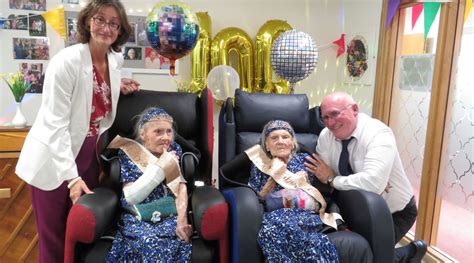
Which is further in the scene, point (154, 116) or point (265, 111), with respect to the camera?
point (265, 111)

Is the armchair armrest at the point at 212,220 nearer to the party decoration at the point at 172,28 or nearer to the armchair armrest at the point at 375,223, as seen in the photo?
the armchair armrest at the point at 375,223

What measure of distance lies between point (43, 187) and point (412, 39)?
2667 mm

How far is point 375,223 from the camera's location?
1.67 metres

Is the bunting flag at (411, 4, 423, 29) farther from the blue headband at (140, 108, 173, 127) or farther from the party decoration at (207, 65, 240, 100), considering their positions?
the blue headband at (140, 108, 173, 127)

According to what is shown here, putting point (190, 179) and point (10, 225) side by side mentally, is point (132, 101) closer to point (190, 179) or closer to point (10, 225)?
point (190, 179)

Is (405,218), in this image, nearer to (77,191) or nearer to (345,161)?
(345,161)

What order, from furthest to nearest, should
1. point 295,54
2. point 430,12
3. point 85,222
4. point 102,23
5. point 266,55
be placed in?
point 266,55, point 295,54, point 430,12, point 102,23, point 85,222

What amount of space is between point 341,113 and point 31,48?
7.81 ft

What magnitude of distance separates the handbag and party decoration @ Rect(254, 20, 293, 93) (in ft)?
5.55

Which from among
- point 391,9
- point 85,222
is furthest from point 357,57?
point 85,222

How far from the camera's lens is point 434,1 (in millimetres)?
2309

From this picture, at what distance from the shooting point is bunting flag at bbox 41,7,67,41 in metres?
2.77

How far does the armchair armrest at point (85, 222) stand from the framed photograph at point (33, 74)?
1687 mm

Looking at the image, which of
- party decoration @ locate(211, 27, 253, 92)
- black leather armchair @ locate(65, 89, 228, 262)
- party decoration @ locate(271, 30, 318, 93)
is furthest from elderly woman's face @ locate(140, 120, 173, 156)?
party decoration @ locate(211, 27, 253, 92)
